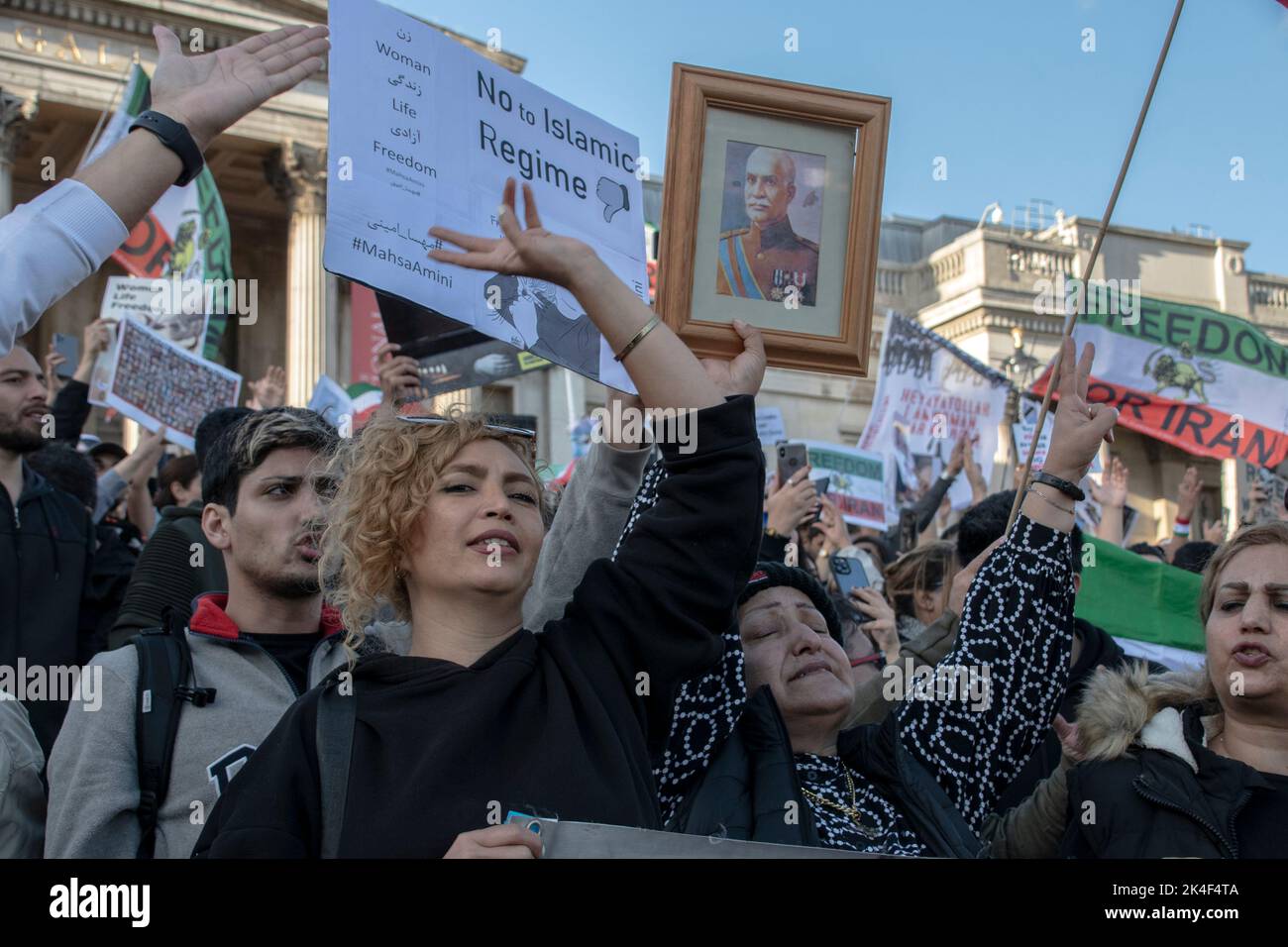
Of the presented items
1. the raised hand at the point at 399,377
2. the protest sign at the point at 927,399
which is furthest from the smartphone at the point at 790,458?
the protest sign at the point at 927,399

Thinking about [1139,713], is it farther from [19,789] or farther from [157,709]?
[19,789]

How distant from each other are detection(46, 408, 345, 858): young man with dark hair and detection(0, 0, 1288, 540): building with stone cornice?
18.5 meters

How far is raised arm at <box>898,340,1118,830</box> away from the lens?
337cm

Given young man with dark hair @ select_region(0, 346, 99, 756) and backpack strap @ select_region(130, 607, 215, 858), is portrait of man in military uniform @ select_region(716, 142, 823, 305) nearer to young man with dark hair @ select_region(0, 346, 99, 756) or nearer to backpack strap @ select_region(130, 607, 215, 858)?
backpack strap @ select_region(130, 607, 215, 858)

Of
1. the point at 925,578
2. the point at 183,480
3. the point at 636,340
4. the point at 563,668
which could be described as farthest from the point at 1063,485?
the point at 183,480

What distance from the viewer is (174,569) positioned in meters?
4.66

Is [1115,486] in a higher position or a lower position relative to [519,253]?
lower

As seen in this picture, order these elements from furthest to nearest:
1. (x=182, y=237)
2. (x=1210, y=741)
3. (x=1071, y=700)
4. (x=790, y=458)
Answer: (x=182, y=237) → (x=790, y=458) → (x=1071, y=700) → (x=1210, y=741)

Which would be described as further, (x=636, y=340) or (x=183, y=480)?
(x=183, y=480)

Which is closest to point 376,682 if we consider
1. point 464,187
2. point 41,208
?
point 41,208

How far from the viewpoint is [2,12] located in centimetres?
2373

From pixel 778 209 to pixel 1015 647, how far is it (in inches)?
46.4

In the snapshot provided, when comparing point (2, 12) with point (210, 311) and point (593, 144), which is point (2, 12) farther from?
point (593, 144)

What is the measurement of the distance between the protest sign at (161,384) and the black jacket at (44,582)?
11.0ft
